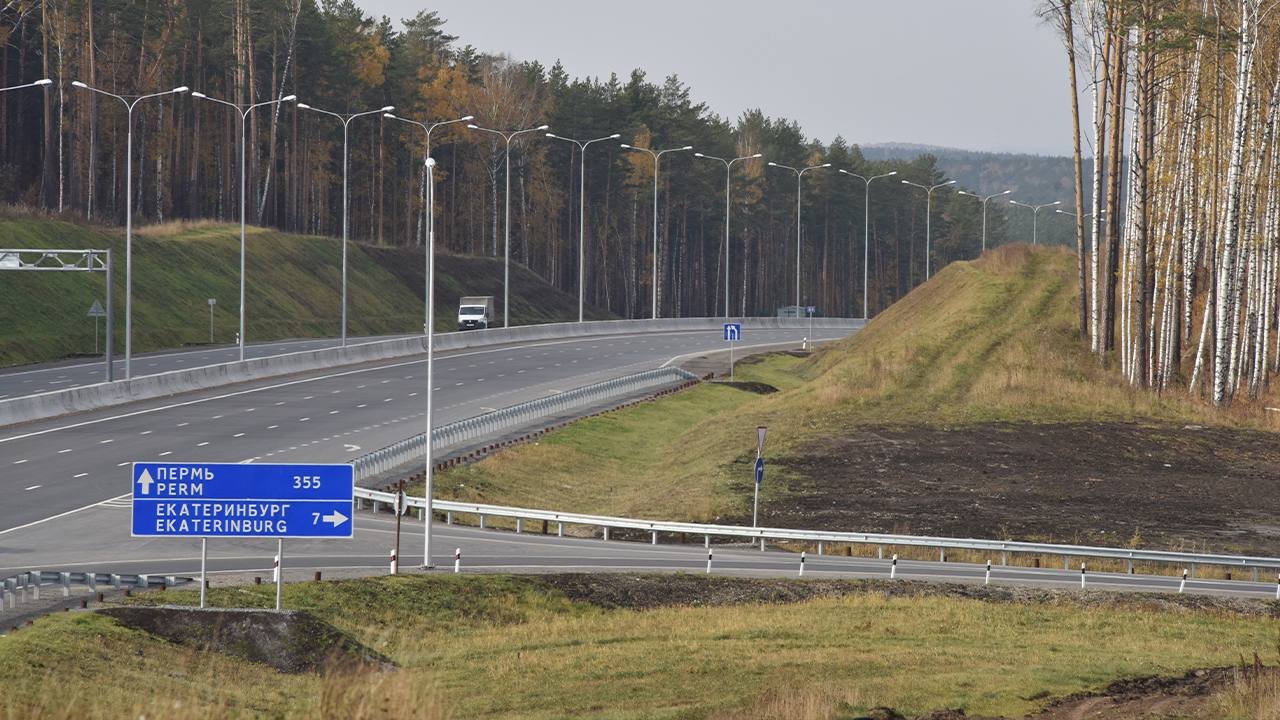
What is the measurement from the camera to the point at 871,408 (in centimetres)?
5988

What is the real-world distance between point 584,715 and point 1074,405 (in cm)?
4301

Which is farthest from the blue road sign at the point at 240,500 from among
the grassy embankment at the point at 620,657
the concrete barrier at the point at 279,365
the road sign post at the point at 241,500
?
the concrete barrier at the point at 279,365

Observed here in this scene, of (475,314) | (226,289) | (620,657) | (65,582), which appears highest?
(226,289)

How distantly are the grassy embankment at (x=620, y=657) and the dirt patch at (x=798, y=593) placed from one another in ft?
2.11

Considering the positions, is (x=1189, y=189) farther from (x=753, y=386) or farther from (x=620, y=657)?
(x=620, y=657)

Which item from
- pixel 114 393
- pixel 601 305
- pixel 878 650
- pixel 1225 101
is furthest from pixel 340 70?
pixel 878 650

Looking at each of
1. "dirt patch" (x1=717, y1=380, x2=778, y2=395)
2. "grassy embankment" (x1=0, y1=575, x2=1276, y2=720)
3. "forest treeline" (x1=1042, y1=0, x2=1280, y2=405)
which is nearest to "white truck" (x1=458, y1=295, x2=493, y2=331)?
"dirt patch" (x1=717, y1=380, x2=778, y2=395)

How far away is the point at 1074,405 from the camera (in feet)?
188

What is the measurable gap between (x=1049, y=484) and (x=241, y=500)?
28.9 m

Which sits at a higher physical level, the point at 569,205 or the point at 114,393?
the point at 569,205

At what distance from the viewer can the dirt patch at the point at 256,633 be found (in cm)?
2175

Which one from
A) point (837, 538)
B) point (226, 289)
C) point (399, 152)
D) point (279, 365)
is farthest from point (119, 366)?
point (399, 152)

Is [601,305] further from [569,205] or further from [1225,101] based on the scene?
[1225,101]

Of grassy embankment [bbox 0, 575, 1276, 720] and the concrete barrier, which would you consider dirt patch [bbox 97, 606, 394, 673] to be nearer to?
grassy embankment [bbox 0, 575, 1276, 720]
